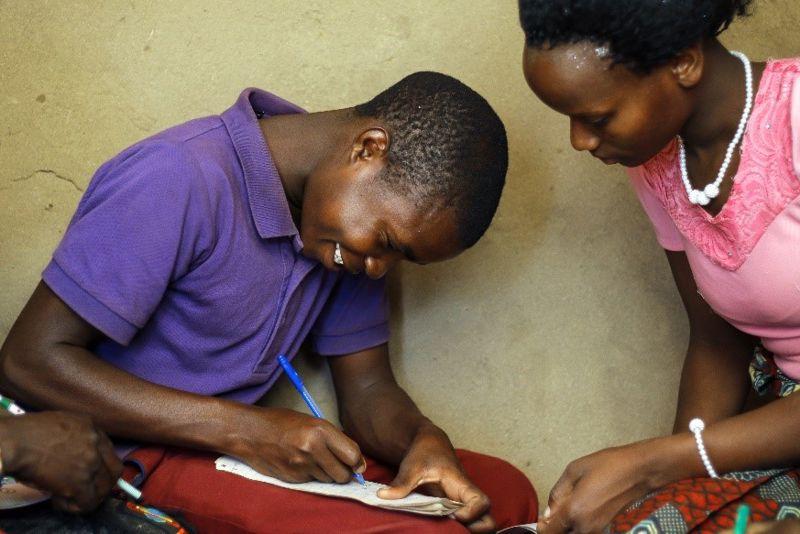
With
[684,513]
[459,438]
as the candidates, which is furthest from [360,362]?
[684,513]

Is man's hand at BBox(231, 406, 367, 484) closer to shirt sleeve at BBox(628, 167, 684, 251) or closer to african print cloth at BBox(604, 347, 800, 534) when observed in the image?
african print cloth at BBox(604, 347, 800, 534)

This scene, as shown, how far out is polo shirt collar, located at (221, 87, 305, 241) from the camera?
1.79 m

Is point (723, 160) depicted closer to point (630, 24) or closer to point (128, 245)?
point (630, 24)

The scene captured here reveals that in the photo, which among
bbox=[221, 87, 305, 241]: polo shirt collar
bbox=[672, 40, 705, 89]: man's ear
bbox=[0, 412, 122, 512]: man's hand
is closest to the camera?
bbox=[0, 412, 122, 512]: man's hand

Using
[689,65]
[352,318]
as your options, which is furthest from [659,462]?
[352,318]

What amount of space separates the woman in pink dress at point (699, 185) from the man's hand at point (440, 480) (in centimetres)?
15

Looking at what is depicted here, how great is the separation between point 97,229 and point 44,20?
0.72m

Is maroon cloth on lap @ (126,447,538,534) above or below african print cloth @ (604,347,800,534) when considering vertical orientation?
below

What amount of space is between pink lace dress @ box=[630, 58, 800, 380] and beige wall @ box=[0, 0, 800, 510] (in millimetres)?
534

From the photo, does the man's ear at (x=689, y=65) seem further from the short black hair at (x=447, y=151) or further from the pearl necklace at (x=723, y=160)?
the short black hair at (x=447, y=151)

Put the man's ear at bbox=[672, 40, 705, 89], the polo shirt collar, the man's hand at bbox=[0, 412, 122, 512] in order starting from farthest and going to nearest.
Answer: the polo shirt collar, the man's ear at bbox=[672, 40, 705, 89], the man's hand at bbox=[0, 412, 122, 512]

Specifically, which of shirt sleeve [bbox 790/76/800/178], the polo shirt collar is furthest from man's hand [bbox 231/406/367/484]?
shirt sleeve [bbox 790/76/800/178]

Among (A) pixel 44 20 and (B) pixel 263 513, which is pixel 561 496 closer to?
(B) pixel 263 513

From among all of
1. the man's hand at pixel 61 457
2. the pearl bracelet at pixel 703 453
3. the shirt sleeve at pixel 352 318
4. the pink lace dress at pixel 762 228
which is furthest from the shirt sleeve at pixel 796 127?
the man's hand at pixel 61 457
